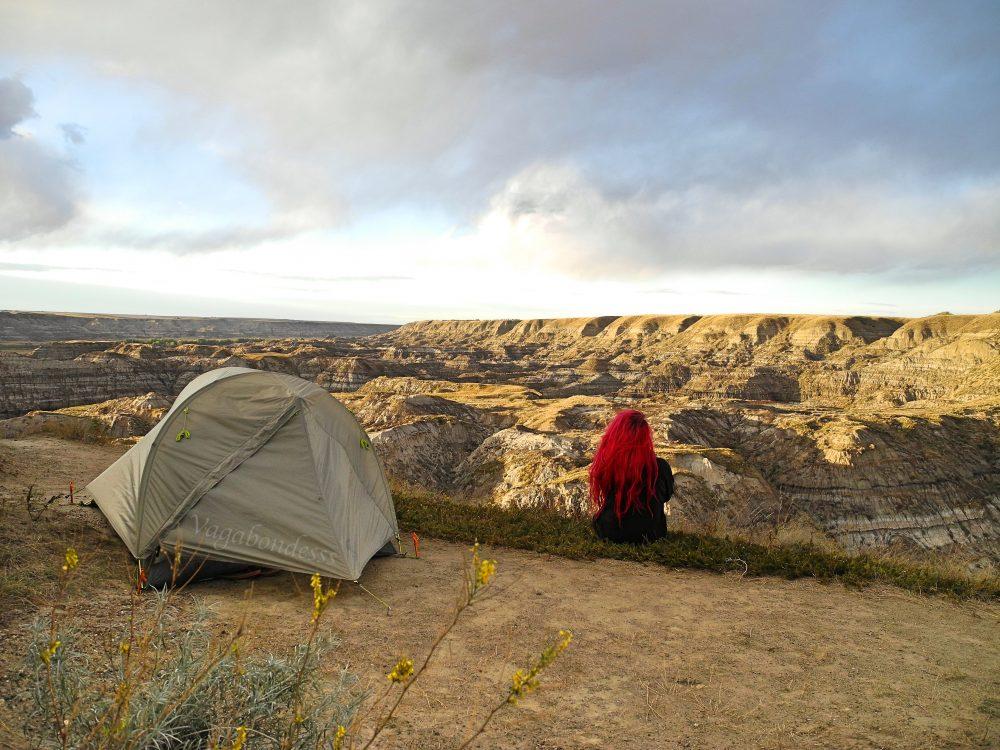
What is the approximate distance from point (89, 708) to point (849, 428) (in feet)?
150

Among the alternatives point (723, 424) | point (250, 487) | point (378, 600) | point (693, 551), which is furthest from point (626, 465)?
point (723, 424)

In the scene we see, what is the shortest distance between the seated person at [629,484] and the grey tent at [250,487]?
3.33 metres

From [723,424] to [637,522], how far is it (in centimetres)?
3664

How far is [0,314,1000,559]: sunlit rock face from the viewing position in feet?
83.9

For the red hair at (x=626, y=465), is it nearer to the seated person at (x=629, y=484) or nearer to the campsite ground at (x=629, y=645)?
the seated person at (x=629, y=484)

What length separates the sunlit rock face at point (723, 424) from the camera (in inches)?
1006

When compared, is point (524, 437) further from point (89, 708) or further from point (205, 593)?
point (89, 708)

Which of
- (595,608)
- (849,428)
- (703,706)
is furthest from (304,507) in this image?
(849,428)

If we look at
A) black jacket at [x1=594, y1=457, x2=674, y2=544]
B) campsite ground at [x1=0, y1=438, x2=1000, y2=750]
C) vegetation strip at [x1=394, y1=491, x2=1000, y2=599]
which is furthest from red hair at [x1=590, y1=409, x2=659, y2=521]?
campsite ground at [x1=0, y1=438, x2=1000, y2=750]

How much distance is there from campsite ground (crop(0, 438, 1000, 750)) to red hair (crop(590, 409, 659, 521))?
107 cm

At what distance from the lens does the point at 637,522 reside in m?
8.68

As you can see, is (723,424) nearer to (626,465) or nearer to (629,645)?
(626,465)

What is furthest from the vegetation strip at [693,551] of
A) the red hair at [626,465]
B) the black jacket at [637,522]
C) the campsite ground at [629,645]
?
the red hair at [626,465]

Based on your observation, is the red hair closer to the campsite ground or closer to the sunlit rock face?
the campsite ground
